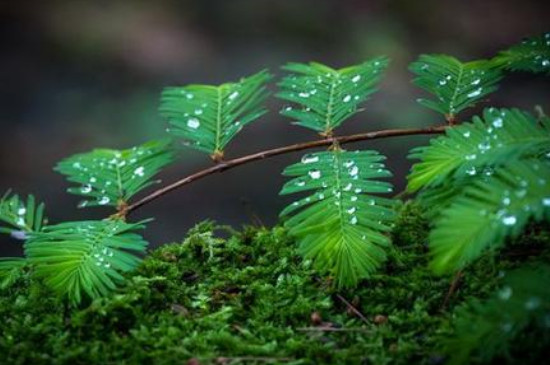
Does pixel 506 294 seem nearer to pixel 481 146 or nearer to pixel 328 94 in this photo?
pixel 481 146

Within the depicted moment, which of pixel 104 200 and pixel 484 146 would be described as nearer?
pixel 484 146

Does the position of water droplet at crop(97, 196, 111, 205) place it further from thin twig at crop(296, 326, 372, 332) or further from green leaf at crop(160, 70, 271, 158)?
thin twig at crop(296, 326, 372, 332)

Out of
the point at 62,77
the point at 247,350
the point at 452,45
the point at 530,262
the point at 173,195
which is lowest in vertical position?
the point at 247,350

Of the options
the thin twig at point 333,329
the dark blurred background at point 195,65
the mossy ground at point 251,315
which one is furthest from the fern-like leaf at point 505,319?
the dark blurred background at point 195,65

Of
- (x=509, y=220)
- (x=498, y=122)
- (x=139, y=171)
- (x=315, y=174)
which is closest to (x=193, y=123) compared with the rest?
(x=139, y=171)

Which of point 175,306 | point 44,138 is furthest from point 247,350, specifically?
point 44,138

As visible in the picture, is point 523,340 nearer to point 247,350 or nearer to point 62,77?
point 247,350

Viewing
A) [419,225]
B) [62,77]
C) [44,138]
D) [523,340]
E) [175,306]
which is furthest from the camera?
[62,77]
